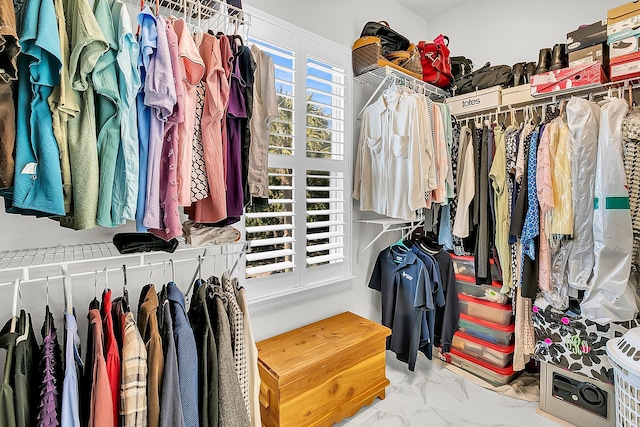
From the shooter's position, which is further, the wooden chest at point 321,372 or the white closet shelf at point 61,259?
the wooden chest at point 321,372

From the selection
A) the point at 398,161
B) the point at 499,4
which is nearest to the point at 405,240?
the point at 398,161

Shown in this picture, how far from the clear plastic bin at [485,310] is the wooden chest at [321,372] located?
797 mm

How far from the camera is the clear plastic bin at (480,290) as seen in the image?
2.25 meters

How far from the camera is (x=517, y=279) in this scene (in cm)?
213

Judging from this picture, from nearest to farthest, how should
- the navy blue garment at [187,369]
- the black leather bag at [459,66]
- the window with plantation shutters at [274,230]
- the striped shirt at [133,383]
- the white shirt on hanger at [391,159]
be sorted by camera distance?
the striped shirt at [133,383] < the navy blue garment at [187,369] < the window with plantation shutters at [274,230] < the white shirt on hanger at [391,159] < the black leather bag at [459,66]

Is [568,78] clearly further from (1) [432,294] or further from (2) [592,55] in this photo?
(1) [432,294]

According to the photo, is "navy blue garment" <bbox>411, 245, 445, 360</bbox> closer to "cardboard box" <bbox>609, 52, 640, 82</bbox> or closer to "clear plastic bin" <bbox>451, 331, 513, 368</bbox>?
"clear plastic bin" <bbox>451, 331, 513, 368</bbox>

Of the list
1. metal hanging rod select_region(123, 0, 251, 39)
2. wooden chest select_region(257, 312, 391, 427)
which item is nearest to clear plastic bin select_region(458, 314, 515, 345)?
wooden chest select_region(257, 312, 391, 427)

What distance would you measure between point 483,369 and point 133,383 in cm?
224

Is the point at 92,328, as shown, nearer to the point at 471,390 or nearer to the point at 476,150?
the point at 471,390

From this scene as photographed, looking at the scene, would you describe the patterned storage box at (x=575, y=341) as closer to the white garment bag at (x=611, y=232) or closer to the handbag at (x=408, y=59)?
the white garment bag at (x=611, y=232)

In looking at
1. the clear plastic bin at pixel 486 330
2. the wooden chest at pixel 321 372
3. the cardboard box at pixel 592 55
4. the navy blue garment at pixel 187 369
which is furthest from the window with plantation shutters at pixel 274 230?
the cardboard box at pixel 592 55

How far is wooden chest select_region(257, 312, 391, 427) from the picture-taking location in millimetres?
1556

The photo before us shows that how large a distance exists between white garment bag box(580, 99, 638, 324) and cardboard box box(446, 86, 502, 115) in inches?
28.4
